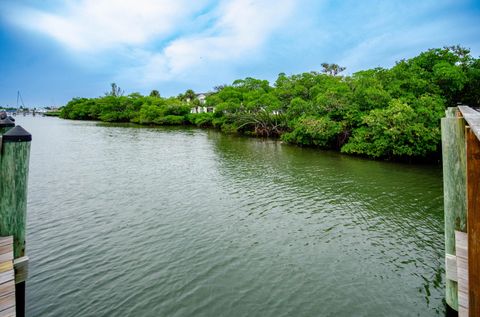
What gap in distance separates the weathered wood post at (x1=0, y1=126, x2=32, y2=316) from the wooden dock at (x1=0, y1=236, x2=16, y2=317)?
352mm

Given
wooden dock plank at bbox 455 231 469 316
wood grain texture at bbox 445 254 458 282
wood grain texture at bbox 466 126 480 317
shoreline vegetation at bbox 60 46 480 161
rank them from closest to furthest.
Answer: wood grain texture at bbox 466 126 480 317, wooden dock plank at bbox 455 231 469 316, wood grain texture at bbox 445 254 458 282, shoreline vegetation at bbox 60 46 480 161

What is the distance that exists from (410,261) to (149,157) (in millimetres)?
23390

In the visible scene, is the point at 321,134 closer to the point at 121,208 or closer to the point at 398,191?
the point at 398,191

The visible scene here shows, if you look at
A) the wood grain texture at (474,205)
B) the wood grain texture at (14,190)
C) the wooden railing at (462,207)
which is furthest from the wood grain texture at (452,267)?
the wood grain texture at (14,190)

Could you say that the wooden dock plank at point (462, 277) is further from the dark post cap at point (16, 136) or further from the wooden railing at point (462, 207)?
the dark post cap at point (16, 136)

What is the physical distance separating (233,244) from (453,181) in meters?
7.09

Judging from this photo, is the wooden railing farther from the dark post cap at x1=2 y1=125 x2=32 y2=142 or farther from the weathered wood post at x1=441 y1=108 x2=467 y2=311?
the dark post cap at x1=2 y1=125 x2=32 y2=142

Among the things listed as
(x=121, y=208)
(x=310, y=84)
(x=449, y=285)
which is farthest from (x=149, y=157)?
(x=310, y=84)

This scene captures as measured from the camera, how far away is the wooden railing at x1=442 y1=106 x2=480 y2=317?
3857mm

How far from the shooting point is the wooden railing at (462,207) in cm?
386

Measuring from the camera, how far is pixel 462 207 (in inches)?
211

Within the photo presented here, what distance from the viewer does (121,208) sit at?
13.5 meters

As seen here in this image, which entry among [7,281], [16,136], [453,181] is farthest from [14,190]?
[453,181]

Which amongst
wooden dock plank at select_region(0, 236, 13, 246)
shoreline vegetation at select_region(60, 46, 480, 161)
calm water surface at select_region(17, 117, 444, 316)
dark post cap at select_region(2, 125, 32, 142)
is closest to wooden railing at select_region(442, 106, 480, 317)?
calm water surface at select_region(17, 117, 444, 316)
